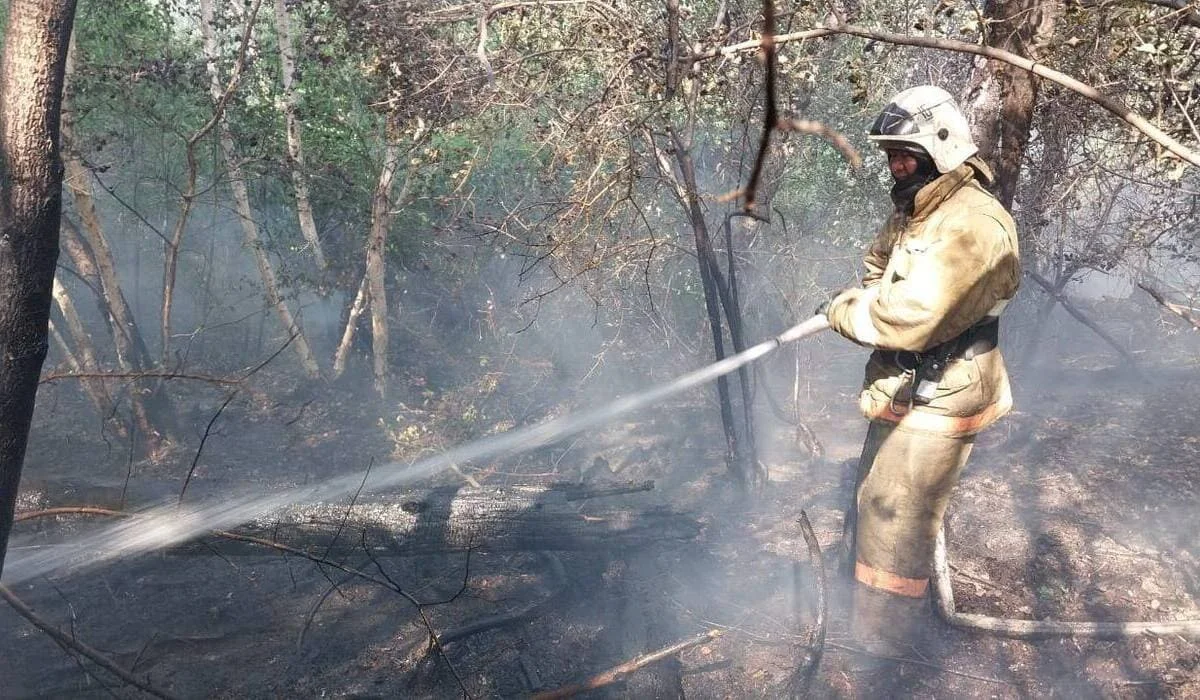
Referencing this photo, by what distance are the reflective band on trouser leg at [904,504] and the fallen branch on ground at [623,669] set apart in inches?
40.7

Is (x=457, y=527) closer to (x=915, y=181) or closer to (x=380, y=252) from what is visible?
(x=915, y=181)

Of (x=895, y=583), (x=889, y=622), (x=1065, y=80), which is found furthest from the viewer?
(x=889, y=622)

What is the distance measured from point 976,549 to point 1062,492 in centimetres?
154

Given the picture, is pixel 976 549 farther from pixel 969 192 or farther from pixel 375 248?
pixel 375 248

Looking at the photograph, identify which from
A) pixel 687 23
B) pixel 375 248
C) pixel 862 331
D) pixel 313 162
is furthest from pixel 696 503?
pixel 313 162

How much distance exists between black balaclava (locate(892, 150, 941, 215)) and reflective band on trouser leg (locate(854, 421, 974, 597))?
1155 mm

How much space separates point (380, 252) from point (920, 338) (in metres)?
8.33

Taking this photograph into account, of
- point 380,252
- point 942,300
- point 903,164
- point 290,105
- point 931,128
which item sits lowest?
point 380,252

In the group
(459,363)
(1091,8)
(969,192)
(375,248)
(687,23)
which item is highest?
(687,23)

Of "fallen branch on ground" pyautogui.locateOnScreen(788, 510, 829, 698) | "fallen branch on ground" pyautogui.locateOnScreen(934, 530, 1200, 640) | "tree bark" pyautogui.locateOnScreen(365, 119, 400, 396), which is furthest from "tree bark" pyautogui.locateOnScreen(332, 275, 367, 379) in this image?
"fallen branch on ground" pyautogui.locateOnScreen(934, 530, 1200, 640)

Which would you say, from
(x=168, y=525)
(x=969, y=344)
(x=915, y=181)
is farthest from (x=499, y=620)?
(x=915, y=181)

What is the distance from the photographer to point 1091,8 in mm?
3568

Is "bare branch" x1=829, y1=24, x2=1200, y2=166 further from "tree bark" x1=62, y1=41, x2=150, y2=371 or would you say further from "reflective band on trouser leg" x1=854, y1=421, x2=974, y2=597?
"tree bark" x1=62, y1=41, x2=150, y2=371

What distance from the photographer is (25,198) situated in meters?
2.81
